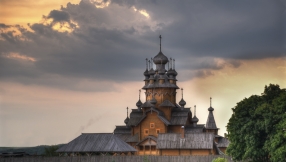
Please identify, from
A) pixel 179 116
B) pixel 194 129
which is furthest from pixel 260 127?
pixel 179 116

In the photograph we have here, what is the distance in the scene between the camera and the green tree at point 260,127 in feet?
166

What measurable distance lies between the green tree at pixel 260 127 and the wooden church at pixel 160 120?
19.3 metres

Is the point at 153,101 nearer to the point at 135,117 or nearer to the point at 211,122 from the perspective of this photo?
the point at 135,117

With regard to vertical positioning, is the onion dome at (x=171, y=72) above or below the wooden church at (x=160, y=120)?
above

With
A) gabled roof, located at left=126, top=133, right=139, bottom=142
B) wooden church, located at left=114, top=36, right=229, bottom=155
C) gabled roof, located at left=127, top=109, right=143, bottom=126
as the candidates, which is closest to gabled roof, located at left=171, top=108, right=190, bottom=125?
wooden church, located at left=114, top=36, right=229, bottom=155

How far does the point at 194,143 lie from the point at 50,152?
18864mm

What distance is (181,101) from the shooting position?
88.0m

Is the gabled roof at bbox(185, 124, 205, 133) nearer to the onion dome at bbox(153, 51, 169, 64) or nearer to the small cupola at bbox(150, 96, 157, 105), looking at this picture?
the small cupola at bbox(150, 96, 157, 105)

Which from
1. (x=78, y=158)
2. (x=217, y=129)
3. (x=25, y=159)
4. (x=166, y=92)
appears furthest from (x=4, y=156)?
(x=217, y=129)

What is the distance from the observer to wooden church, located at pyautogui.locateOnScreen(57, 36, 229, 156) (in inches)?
2891

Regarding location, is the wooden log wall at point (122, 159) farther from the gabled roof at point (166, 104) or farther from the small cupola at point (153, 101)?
the gabled roof at point (166, 104)

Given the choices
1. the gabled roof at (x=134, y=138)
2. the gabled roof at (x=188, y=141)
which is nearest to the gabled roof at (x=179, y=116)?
the gabled roof at (x=134, y=138)

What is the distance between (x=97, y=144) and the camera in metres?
64.8

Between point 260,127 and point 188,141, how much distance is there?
2192cm
